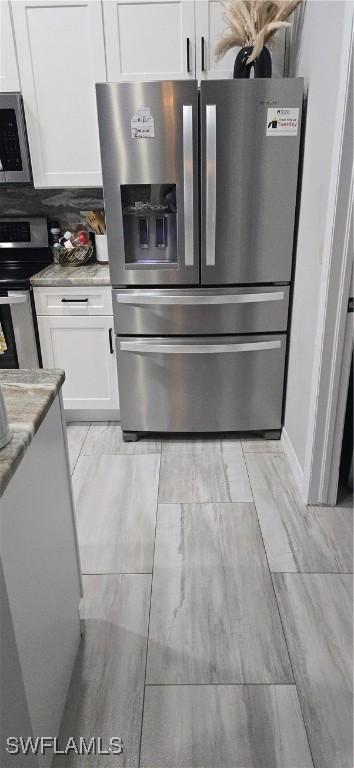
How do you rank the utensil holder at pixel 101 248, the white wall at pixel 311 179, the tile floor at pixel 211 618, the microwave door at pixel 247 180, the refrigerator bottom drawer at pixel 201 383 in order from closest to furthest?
the tile floor at pixel 211 618 < the white wall at pixel 311 179 < the microwave door at pixel 247 180 < the refrigerator bottom drawer at pixel 201 383 < the utensil holder at pixel 101 248

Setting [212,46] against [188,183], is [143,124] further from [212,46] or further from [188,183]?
[212,46]

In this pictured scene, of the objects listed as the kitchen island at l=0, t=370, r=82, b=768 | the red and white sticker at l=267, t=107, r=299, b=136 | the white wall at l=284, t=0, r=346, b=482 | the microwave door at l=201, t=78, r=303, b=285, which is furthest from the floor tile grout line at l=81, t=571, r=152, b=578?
the red and white sticker at l=267, t=107, r=299, b=136

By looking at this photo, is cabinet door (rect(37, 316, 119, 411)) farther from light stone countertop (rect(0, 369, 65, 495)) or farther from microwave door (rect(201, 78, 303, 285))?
light stone countertop (rect(0, 369, 65, 495))

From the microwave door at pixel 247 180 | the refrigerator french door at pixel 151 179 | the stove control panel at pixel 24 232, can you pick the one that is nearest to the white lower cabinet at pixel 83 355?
the refrigerator french door at pixel 151 179

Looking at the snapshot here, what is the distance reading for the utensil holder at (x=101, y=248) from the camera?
9.57 feet

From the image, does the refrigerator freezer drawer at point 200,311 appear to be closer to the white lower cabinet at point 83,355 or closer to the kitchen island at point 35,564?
the white lower cabinet at point 83,355

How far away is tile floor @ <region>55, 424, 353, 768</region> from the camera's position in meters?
1.39

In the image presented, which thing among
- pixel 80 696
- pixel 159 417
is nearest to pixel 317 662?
pixel 80 696

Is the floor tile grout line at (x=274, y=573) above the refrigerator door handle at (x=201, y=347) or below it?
below

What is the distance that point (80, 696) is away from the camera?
1.49 m

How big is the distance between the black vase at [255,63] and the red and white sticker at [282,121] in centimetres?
26

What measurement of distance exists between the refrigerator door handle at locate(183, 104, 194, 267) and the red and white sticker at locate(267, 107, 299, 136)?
35 cm

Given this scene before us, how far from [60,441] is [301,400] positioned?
4.46 feet

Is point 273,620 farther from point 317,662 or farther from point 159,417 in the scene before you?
point 159,417
